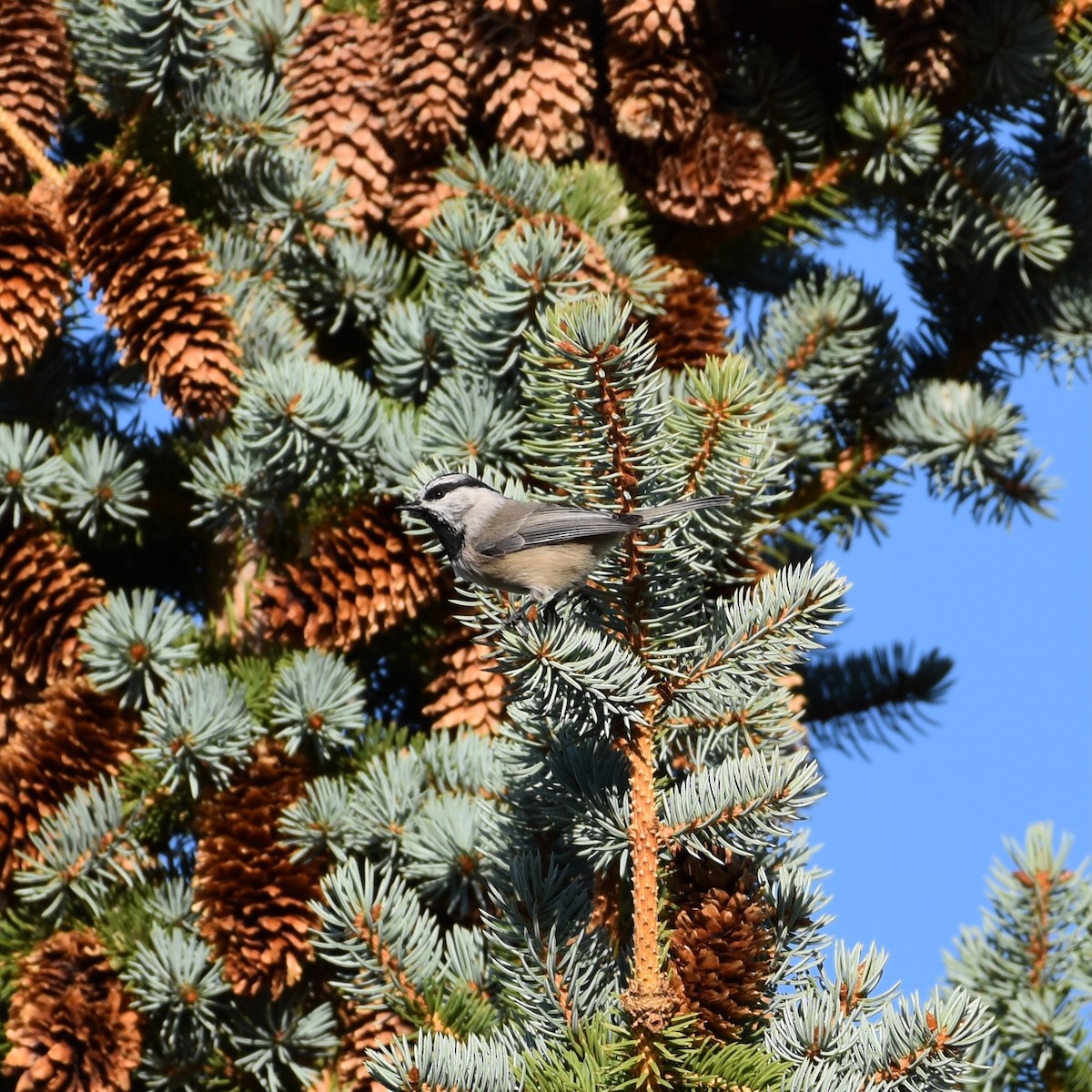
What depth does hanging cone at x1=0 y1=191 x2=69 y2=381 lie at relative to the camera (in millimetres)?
2186

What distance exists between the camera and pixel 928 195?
253 centimetres

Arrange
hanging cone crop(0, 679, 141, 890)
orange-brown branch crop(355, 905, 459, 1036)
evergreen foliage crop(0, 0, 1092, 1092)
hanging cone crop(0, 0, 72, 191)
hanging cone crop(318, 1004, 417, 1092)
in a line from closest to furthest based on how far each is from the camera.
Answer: evergreen foliage crop(0, 0, 1092, 1092) → orange-brown branch crop(355, 905, 459, 1036) → hanging cone crop(318, 1004, 417, 1092) → hanging cone crop(0, 679, 141, 890) → hanging cone crop(0, 0, 72, 191)

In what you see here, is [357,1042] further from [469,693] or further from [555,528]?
[555,528]

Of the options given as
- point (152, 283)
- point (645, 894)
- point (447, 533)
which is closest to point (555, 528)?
point (447, 533)

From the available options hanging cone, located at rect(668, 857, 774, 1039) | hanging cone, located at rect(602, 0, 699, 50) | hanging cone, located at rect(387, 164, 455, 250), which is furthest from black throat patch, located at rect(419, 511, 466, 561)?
hanging cone, located at rect(602, 0, 699, 50)

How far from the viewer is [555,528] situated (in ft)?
5.58

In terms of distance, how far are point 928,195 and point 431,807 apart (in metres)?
1.40

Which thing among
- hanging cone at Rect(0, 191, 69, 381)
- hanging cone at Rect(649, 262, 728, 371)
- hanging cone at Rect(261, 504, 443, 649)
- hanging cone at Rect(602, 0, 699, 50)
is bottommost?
hanging cone at Rect(261, 504, 443, 649)

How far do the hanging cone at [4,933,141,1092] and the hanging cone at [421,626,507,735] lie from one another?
1.95 ft

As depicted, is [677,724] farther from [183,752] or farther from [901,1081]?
[183,752]

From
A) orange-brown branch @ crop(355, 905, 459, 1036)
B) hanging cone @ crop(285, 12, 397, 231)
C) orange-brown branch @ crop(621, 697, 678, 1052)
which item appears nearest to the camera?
orange-brown branch @ crop(621, 697, 678, 1052)

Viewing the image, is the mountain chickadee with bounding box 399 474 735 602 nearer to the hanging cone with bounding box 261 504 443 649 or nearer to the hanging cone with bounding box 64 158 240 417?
the hanging cone with bounding box 261 504 443 649

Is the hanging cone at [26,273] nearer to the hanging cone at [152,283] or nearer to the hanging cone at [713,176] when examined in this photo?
the hanging cone at [152,283]

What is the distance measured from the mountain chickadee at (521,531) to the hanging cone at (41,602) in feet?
2.05
